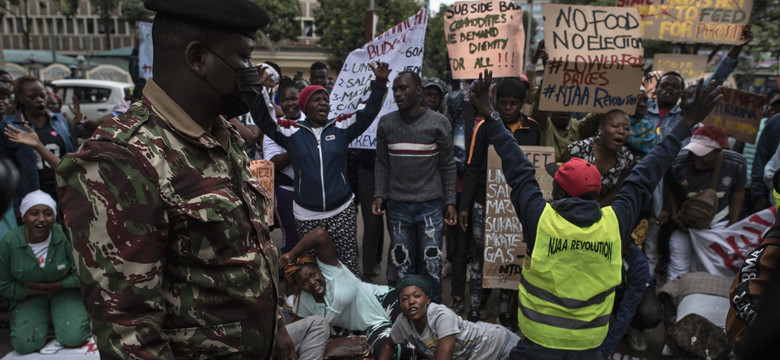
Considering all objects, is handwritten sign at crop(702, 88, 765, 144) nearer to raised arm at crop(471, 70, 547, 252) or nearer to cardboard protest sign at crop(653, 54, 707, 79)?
cardboard protest sign at crop(653, 54, 707, 79)

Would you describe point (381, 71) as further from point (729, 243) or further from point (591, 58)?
point (729, 243)

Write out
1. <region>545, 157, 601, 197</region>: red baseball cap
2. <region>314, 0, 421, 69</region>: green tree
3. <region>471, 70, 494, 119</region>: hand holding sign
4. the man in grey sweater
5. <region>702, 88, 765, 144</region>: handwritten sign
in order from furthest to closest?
<region>314, 0, 421, 69</region>: green tree
<region>702, 88, 765, 144</region>: handwritten sign
the man in grey sweater
<region>471, 70, 494, 119</region>: hand holding sign
<region>545, 157, 601, 197</region>: red baseball cap

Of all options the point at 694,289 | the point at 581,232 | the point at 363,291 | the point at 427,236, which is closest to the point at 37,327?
the point at 363,291

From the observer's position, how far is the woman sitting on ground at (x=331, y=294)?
3896mm

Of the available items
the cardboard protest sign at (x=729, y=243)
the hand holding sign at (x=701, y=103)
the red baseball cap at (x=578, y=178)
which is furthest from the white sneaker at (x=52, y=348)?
the cardboard protest sign at (x=729, y=243)

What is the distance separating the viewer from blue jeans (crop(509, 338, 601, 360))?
2758mm

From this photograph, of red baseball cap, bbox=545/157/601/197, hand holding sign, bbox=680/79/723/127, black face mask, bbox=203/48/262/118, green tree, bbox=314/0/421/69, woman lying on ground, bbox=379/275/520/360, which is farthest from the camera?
green tree, bbox=314/0/421/69

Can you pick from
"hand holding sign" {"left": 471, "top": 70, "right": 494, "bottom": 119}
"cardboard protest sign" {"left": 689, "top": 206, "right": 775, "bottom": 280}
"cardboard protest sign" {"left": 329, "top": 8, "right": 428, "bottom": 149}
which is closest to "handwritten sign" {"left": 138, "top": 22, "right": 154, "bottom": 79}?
Answer: "cardboard protest sign" {"left": 329, "top": 8, "right": 428, "bottom": 149}

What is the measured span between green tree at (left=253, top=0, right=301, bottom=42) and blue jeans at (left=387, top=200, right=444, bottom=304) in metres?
28.9

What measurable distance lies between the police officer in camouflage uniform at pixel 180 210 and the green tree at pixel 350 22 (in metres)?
25.3

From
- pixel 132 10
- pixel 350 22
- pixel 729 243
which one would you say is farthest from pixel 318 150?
pixel 132 10

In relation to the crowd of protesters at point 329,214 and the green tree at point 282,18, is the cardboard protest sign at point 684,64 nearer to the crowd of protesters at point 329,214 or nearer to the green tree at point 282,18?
the crowd of protesters at point 329,214

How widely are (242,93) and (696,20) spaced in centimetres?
621

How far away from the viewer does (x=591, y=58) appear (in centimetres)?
446
